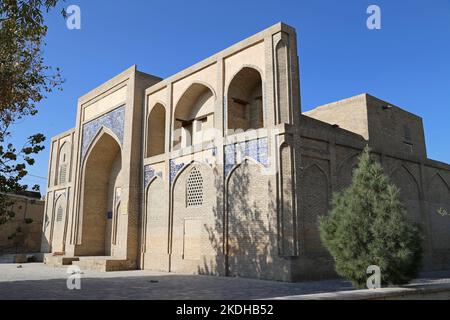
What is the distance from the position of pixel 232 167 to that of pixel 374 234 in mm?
5366

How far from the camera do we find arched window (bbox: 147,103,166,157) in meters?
16.5

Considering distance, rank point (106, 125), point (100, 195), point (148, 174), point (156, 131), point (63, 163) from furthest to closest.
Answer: point (63, 163) → point (100, 195) → point (106, 125) → point (156, 131) → point (148, 174)

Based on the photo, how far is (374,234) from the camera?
7.68 meters

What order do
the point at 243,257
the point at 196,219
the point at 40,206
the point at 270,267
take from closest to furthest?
the point at 270,267
the point at 243,257
the point at 196,219
the point at 40,206

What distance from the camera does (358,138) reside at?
13711 millimetres

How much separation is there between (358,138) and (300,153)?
3550 mm

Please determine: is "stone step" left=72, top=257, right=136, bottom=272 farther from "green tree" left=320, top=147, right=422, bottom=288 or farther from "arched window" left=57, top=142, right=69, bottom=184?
"arched window" left=57, top=142, right=69, bottom=184

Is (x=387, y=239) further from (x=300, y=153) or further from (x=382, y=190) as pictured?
(x=300, y=153)

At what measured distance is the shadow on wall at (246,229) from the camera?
10797 mm

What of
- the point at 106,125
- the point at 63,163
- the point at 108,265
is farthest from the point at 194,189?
the point at 63,163

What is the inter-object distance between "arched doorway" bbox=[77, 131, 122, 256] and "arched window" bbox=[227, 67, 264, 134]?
8.12 meters

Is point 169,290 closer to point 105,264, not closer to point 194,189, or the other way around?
point 194,189

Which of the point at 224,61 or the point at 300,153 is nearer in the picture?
the point at 300,153

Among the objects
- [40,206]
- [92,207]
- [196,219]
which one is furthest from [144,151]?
[40,206]
